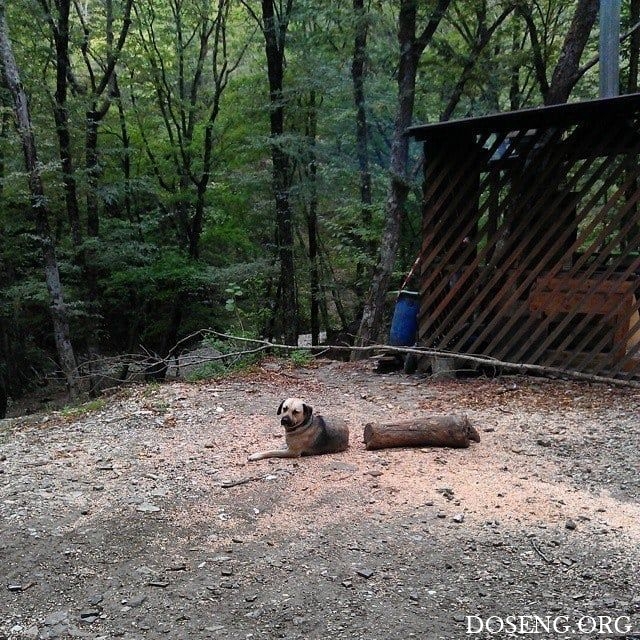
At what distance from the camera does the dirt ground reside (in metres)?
2.67

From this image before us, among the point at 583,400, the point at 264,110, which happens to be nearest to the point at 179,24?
the point at 264,110

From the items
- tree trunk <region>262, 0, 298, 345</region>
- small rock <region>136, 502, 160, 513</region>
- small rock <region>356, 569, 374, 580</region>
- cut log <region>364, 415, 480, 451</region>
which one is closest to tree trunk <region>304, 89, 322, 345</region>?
tree trunk <region>262, 0, 298, 345</region>

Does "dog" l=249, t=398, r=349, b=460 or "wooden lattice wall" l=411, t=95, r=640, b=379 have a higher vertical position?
"wooden lattice wall" l=411, t=95, r=640, b=379

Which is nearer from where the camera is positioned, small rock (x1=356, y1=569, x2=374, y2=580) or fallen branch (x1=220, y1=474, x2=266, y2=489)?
small rock (x1=356, y1=569, x2=374, y2=580)

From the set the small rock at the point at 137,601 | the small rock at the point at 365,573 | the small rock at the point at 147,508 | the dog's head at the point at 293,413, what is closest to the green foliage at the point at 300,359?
the dog's head at the point at 293,413

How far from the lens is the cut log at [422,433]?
15.2ft

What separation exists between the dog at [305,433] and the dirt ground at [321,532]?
0.11 meters

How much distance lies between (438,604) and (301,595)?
0.66m

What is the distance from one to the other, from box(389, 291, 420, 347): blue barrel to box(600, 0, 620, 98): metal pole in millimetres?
3482

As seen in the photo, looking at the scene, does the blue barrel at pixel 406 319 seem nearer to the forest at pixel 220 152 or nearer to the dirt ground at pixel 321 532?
the forest at pixel 220 152

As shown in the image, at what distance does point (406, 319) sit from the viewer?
7.88 m

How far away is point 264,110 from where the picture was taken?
12.9 metres

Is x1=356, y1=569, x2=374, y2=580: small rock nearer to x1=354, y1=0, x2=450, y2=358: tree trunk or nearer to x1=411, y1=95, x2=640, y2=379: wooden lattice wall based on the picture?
x1=411, y1=95, x2=640, y2=379: wooden lattice wall

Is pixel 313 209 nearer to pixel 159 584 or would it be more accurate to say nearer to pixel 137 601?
pixel 159 584
